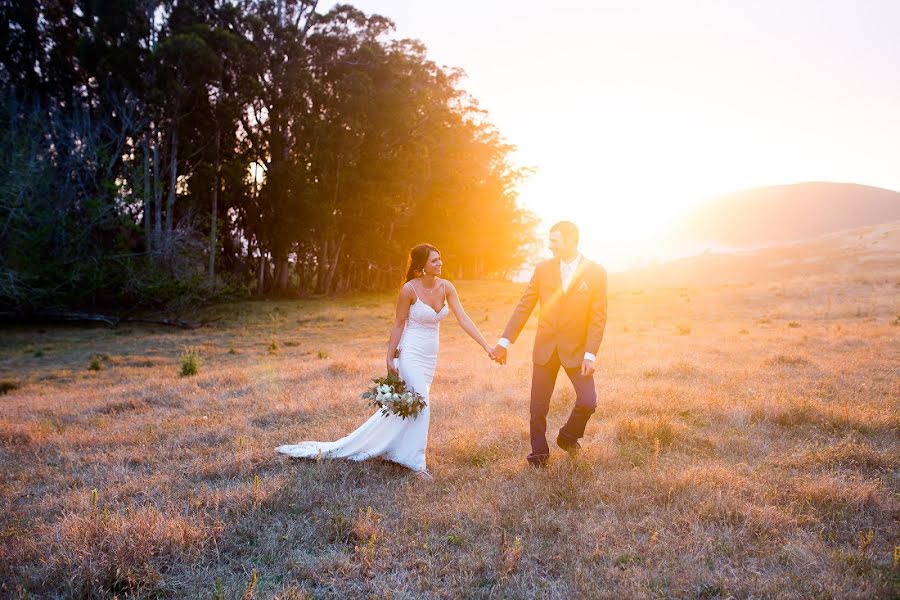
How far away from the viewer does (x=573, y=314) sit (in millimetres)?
5344

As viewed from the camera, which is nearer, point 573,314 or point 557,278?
point 573,314

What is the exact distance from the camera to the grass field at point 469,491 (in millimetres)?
3699

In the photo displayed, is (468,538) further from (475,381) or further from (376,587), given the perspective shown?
(475,381)

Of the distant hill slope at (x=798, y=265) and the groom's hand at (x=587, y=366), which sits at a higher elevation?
the distant hill slope at (x=798, y=265)

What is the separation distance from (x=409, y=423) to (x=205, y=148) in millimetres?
25286

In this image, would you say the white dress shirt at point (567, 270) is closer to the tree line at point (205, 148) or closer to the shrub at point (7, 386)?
the shrub at point (7, 386)

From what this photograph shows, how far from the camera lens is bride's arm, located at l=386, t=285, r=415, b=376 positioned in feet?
18.8

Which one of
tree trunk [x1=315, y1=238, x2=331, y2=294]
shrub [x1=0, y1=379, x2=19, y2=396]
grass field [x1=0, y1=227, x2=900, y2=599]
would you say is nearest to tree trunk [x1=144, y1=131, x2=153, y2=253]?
shrub [x1=0, y1=379, x2=19, y2=396]

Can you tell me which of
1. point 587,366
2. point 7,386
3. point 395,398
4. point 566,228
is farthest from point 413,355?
point 7,386

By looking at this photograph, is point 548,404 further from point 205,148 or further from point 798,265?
point 798,265

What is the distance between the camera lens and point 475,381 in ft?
34.9

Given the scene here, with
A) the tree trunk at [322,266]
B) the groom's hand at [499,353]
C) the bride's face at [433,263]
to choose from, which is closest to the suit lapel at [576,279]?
the groom's hand at [499,353]

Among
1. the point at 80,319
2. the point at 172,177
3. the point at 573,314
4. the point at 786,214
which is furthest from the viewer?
the point at 786,214

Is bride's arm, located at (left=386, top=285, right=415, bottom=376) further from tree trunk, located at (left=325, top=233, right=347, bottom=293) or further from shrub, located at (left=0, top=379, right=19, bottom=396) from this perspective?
tree trunk, located at (left=325, top=233, right=347, bottom=293)
